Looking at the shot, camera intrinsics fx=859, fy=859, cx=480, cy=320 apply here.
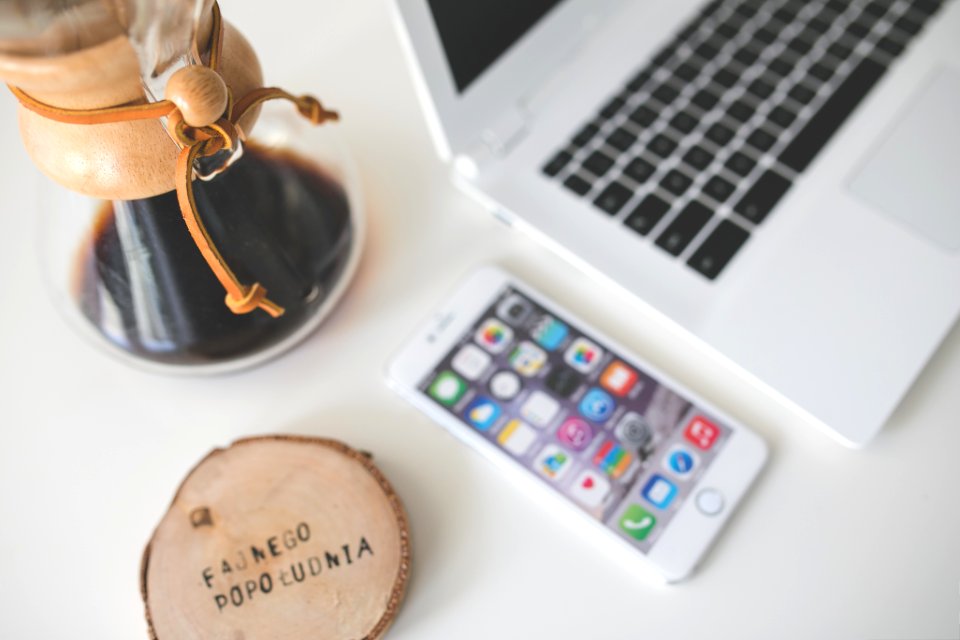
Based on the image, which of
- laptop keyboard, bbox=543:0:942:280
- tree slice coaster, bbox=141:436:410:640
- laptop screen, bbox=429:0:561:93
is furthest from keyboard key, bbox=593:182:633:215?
tree slice coaster, bbox=141:436:410:640

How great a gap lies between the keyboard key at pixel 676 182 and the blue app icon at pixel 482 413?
175 millimetres

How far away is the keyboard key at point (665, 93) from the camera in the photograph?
1.85 ft

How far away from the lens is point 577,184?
53 centimetres

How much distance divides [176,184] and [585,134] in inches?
10.9

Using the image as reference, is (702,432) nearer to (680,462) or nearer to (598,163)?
(680,462)

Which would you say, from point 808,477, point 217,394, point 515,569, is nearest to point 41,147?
point 217,394

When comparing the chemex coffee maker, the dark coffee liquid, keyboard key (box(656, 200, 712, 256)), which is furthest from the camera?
keyboard key (box(656, 200, 712, 256))

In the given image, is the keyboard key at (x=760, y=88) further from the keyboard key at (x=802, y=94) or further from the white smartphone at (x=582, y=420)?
the white smartphone at (x=582, y=420)

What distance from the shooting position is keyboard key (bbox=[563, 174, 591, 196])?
53cm

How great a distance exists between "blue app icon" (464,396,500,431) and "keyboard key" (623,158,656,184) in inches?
6.7

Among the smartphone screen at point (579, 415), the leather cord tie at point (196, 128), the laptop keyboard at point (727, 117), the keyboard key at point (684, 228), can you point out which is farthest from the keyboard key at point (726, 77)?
the leather cord tie at point (196, 128)

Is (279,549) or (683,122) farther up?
(683,122)

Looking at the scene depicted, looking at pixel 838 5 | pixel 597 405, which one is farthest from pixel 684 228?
pixel 838 5

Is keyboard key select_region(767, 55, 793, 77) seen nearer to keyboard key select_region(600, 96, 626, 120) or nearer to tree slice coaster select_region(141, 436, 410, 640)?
keyboard key select_region(600, 96, 626, 120)
